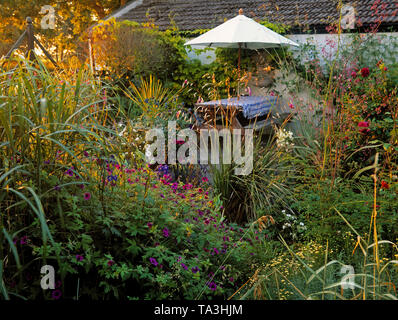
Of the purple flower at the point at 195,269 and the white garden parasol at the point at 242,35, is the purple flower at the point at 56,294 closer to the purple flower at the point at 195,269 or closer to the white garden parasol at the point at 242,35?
the purple flower at the point at 195,269

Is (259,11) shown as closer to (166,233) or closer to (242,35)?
(242,35)

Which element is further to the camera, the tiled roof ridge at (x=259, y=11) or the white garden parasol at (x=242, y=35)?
the tiled roof ridge at (x=259, y=11)

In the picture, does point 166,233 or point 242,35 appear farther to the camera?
point 242,35

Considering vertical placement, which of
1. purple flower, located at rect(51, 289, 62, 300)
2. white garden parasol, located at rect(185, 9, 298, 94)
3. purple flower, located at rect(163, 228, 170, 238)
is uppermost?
white garden parasol, located at rect(185, 9, 298, 94)

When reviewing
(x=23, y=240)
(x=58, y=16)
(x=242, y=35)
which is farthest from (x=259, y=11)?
(x=58, y=16)

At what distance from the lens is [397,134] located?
3.41 meters

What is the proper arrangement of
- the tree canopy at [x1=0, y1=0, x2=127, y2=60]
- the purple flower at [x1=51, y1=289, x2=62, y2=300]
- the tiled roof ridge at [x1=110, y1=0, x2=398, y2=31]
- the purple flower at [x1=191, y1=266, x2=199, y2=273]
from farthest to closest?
the tree canopy at [x1=0, y1=0, x2=127, y2=60] → the tiled roof ridge at [x1=110, y1=0, x2=398, y2=31] → the purple flower at [x1=191, y1=266, x2=199, y2=273] → the purple flower at [x1=51, y1=289, x2=62, y2=300]

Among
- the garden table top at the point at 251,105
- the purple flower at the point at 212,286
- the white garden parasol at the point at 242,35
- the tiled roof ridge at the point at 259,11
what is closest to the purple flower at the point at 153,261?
the purple flower at the point at 212,286

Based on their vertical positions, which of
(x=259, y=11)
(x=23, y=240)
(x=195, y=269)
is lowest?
(x=195, y=269)

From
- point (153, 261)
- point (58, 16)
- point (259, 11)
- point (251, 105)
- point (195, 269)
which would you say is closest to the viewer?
point (153, 261)

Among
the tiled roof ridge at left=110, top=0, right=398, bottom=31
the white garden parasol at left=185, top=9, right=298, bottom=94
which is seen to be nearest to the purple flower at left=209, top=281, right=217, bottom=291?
the white garden parasol at left=185, top=9, right=298, bottom=94

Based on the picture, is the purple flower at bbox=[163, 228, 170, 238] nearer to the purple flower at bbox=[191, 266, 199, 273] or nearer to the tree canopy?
the purple flower at bbox=[191, 266, 199, 273]
